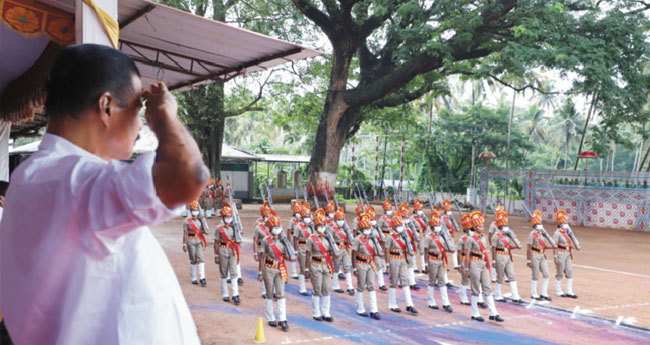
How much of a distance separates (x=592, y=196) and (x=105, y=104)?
2476cm

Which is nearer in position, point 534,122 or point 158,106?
point 158,106

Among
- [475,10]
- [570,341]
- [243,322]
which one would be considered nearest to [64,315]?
[243,322]

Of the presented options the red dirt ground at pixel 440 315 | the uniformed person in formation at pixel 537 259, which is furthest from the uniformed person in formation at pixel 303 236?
the uniformed person in formation at pixel 537 259

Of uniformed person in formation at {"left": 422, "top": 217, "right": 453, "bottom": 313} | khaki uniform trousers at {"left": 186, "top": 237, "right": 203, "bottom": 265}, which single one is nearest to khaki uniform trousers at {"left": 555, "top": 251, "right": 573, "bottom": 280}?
uniformed person in formation at {"left": 422, "top": 217, "right": 453, "bottom": 313}

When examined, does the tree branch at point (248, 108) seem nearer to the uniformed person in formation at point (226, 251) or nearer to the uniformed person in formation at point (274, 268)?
the uniformed person in formation at point (226, 251)

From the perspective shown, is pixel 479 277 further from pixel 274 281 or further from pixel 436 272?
pixel 274 281

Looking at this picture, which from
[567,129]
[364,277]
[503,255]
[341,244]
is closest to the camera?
[364,277]

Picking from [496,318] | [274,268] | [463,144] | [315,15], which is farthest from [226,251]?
[463,144]

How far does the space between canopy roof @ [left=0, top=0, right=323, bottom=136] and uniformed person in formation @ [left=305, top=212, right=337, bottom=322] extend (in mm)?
3236

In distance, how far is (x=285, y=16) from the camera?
837 inches

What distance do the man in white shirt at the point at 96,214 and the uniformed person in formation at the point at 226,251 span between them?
28.2ft

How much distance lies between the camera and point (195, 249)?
1051 cm

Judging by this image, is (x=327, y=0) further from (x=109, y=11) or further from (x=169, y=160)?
(x=169, y=160)

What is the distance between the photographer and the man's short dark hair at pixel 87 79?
1.16 m
